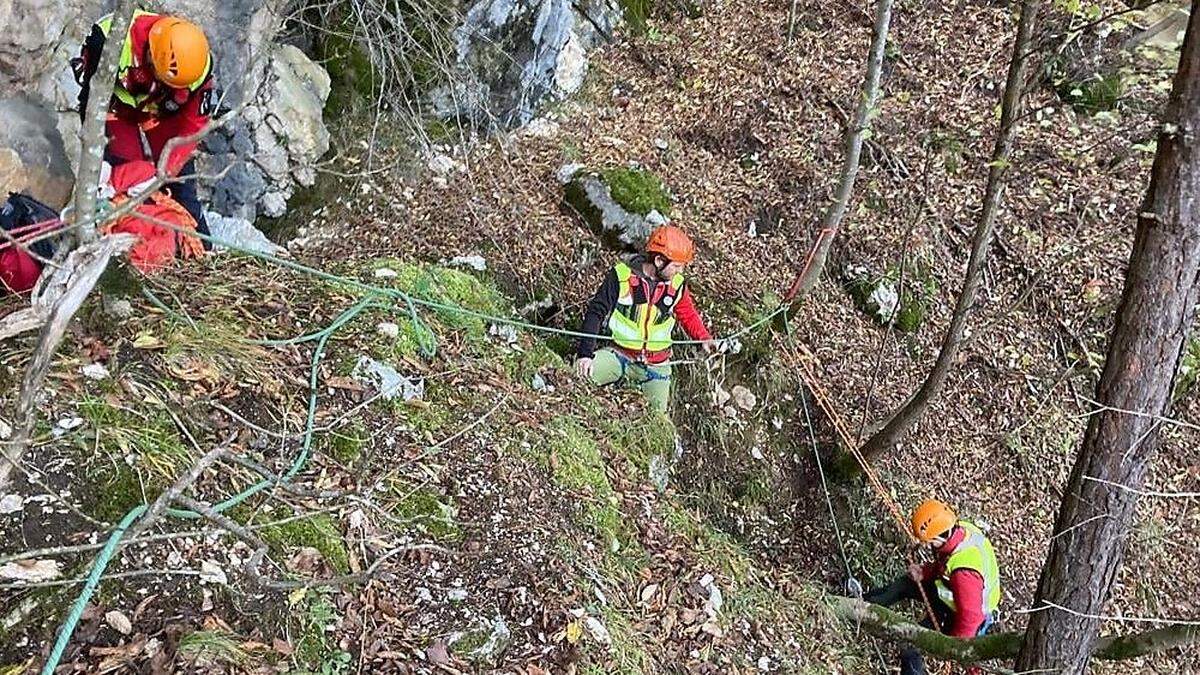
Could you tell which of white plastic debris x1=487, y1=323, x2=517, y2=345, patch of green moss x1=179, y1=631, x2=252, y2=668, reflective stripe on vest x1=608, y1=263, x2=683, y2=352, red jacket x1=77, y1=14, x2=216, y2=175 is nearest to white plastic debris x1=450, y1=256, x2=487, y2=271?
white plastic debris x1=487, y1=323, x2=517, y2=345

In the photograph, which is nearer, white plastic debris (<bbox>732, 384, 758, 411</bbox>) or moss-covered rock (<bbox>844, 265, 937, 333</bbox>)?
white plastic debris (<bbox>732, 384, 758, 411</bbox>)

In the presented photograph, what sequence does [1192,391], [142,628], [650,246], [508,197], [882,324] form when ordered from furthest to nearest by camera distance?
1. [1192,391]
2. [882,324]
3. [508,197]
4. [650,246]
5. [142,628]

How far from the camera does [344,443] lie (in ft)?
11.7

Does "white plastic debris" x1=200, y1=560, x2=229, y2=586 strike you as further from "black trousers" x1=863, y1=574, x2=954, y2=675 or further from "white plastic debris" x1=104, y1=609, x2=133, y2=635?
"black trousers" x1=863, y1=574, x2=954, y2=675

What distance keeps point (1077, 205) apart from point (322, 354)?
7601 mm

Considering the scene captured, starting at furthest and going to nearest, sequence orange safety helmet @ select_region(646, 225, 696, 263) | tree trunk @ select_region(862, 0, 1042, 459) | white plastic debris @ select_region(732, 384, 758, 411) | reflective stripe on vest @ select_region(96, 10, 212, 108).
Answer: white plastic debris @ select_region(732, 384, 758, 411), orange safety helmet @ select_region(646, 225, 696, 263), tree trunk @ select_region(862, 0, 1042, 459), reflective stripe on vest @ select_region(96, 10, 212, 108)

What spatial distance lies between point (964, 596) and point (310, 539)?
421 centimetres

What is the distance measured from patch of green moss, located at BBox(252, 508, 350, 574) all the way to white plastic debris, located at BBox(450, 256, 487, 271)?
280cm

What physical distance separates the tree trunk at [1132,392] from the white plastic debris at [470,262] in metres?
3.74

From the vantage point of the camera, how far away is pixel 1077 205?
8.33 metres

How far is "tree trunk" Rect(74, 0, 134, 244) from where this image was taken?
255 cm

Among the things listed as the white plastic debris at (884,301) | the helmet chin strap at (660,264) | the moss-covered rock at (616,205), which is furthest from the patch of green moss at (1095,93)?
the helmet chin strap at (660,264)

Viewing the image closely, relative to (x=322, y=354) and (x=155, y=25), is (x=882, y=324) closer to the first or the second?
(x=322, y=354)

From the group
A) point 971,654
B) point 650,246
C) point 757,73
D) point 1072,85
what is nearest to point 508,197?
point 650,246
